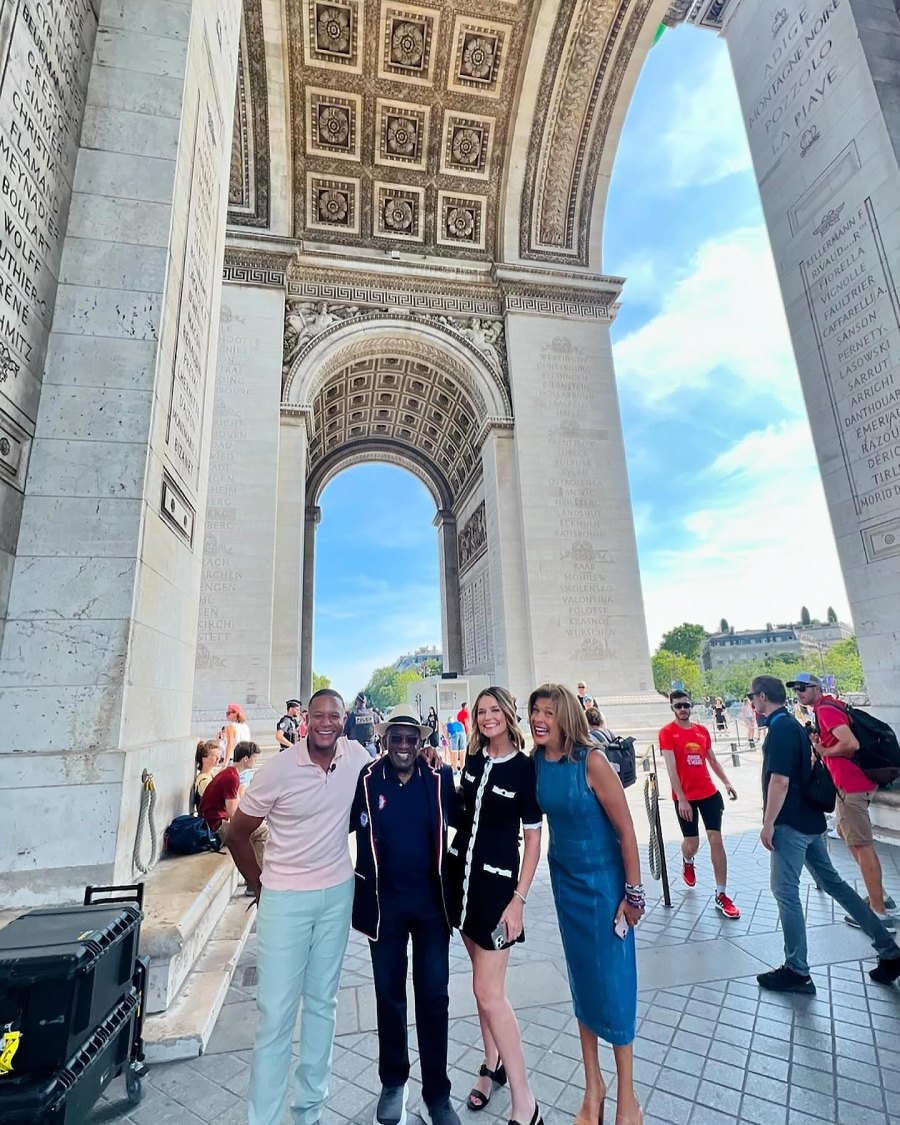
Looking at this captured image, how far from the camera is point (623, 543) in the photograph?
14500 mm

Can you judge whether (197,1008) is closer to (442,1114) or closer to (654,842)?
(442,1114)

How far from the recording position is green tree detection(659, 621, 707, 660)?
71.3m

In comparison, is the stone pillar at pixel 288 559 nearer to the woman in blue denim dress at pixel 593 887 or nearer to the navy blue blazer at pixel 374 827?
the navy blue blazer at pixel 374 827

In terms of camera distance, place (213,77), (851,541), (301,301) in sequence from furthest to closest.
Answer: (301,301) → (851,541) → (213,77)

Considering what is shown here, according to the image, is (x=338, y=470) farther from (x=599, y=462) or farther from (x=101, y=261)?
(x=101, y=261)

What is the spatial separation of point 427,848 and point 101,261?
4.28 metres

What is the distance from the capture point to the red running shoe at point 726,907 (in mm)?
4082

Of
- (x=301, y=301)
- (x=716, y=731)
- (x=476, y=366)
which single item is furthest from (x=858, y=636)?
(x=716, y=731)

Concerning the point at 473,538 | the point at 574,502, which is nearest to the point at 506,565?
the point at 574,502

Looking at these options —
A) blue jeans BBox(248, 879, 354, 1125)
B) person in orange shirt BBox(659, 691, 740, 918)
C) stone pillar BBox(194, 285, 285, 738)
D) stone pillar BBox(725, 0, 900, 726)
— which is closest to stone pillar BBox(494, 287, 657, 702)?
stone pillar BBox(194, 285, 285, 738)

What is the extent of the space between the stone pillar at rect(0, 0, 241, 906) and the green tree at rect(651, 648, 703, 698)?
5941cm

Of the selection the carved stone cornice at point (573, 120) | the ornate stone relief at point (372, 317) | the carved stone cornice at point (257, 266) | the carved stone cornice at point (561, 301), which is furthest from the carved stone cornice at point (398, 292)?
the carved stone cornice at point (573, 120)

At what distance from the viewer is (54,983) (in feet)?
5.34

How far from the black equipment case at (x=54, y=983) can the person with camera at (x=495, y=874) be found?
1264mm
